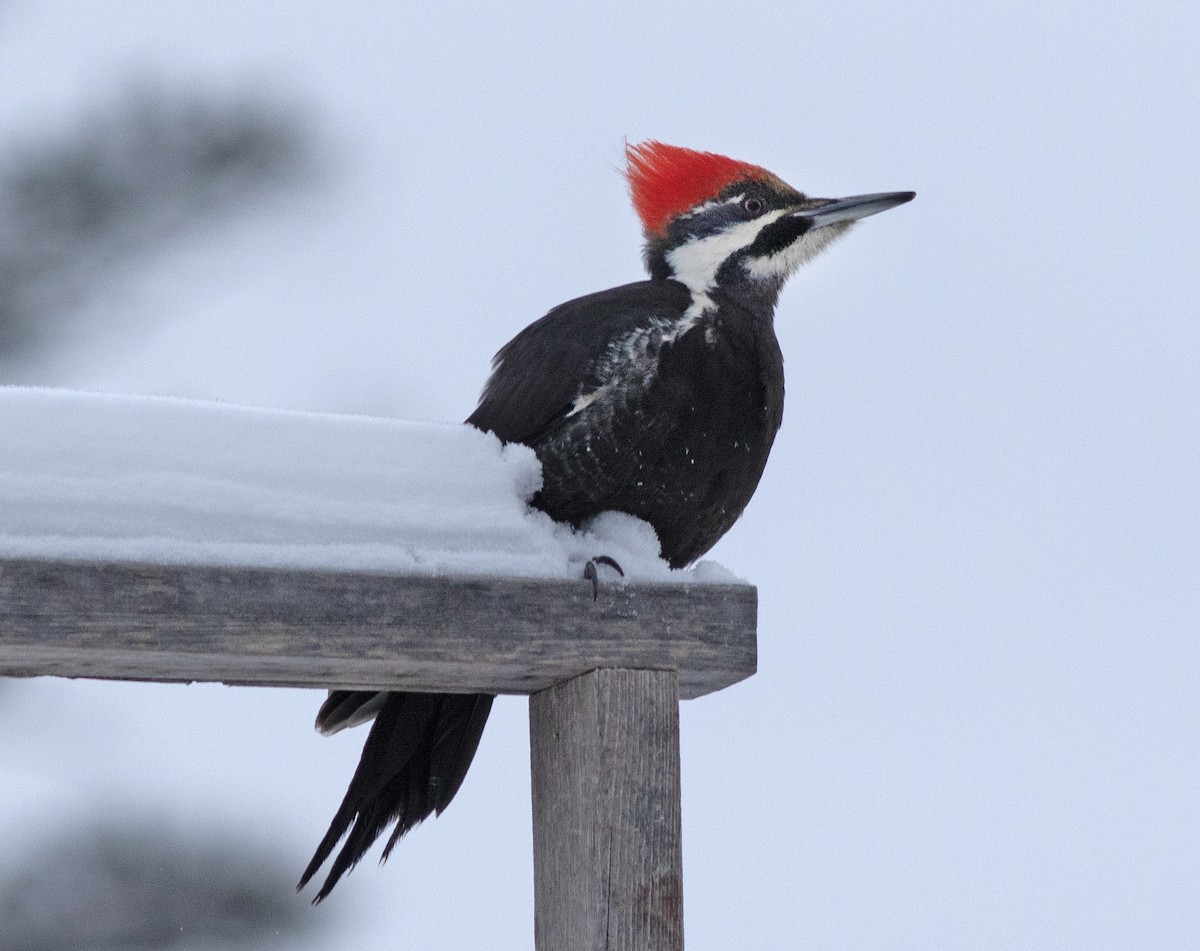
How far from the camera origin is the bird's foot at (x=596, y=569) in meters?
1.90

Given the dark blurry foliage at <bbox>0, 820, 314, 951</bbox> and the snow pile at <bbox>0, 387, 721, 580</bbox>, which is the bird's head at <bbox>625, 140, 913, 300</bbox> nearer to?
the snow pile at <bbox>0, 387, 721, 580</bbox>

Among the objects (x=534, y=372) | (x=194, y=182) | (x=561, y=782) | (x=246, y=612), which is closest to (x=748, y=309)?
(x=534, y=372)

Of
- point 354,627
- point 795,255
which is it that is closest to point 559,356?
point 795,255

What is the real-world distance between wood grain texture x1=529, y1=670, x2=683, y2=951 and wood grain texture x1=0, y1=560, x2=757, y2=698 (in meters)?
0.05

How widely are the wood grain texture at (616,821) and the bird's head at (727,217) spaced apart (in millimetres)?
→ 1355

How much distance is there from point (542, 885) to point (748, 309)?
4.29 feet

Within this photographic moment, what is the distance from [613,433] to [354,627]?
79cm

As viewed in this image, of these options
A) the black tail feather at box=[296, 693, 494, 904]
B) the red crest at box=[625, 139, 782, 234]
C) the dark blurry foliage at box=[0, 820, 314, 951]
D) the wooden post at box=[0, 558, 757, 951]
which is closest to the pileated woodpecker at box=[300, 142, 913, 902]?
the black tail feather at box=[296, 693, 494, 904]

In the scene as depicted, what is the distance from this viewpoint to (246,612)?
1.76 metres

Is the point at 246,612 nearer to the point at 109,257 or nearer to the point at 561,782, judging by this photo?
the point at 561,782

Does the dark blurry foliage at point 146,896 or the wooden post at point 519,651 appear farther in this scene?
the dark blurry foliage at point 146,896

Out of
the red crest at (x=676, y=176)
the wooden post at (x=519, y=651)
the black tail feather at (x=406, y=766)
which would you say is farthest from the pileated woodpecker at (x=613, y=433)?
the wooden post at (x=519, y=651)

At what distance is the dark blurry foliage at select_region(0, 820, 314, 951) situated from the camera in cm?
618

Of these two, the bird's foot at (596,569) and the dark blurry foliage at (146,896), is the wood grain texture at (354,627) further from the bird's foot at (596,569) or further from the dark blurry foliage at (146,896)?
the dark blurry foliage at (146,896)
